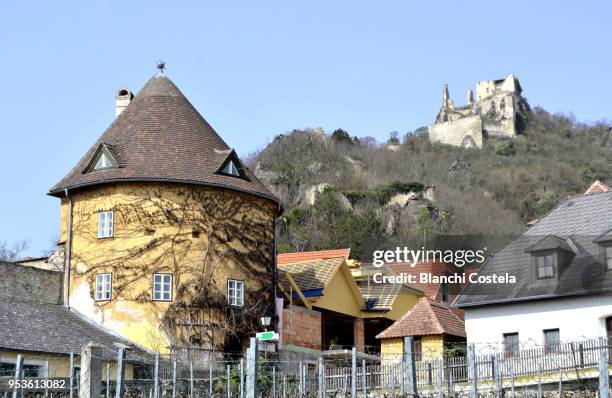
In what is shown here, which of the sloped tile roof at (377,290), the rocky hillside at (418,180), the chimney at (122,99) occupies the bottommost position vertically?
the sloped tile roof at (377,290)

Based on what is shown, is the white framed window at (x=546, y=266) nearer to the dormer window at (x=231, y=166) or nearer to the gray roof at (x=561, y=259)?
the gray roof at (x=561, y=259)

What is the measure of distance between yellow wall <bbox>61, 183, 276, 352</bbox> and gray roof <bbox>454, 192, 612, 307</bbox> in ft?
27.3

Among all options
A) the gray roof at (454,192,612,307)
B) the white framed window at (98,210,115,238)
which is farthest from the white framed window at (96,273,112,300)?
the gray roof at (454,192,612,307)

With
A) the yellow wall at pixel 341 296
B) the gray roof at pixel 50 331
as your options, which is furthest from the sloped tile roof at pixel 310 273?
the gray roof at pixel 50 331

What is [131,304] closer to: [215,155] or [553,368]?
[215,155]

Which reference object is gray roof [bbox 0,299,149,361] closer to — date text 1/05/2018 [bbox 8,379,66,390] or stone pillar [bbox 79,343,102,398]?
date text 1/05/2018 [bbox 8,379,66,390]

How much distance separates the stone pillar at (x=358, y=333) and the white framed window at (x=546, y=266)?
1227 cm

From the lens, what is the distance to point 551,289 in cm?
3341

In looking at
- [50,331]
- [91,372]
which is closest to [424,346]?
[50,331]

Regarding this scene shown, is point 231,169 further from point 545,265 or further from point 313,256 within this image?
point 313,256

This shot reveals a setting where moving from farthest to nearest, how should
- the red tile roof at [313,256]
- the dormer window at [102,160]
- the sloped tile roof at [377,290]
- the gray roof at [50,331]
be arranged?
the red tile roof at [313,256] < the sloped tile roof at [377,290] < the dormer window at [102,160] < the gray roof at [50,331]

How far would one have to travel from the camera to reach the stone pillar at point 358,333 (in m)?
45.1

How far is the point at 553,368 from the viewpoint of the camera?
27.2 m

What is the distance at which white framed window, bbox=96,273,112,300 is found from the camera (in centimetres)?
3484
